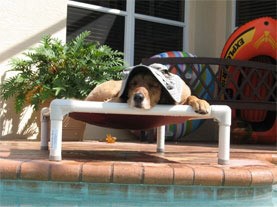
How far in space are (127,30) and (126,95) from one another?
453 centimetres

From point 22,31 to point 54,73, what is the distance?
35.3 inches

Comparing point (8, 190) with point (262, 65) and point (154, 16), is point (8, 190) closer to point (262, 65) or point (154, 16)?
point (262, 65)

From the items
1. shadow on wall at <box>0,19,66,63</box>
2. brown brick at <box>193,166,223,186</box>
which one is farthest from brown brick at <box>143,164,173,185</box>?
shadow on wall at <box>0,19,66,63</box>

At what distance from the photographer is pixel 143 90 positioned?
3.07 meters

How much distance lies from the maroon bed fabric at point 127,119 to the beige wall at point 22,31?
2480 millimetres

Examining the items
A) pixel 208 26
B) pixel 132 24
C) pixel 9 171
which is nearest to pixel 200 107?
pixel 9 171

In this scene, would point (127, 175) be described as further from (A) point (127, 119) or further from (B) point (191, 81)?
(B) point (191, 81)

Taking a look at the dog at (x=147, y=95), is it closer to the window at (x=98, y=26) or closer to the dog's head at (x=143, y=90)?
the dog's head at (x=143, y=90)

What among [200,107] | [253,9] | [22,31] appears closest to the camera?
[200,107]

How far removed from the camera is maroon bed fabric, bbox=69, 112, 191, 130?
136 inches

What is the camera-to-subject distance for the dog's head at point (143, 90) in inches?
119

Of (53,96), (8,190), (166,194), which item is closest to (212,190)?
(166,194)

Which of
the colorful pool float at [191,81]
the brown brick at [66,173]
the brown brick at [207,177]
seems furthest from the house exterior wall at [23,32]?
the brown brick at [207,177]

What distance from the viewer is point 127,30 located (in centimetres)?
766
